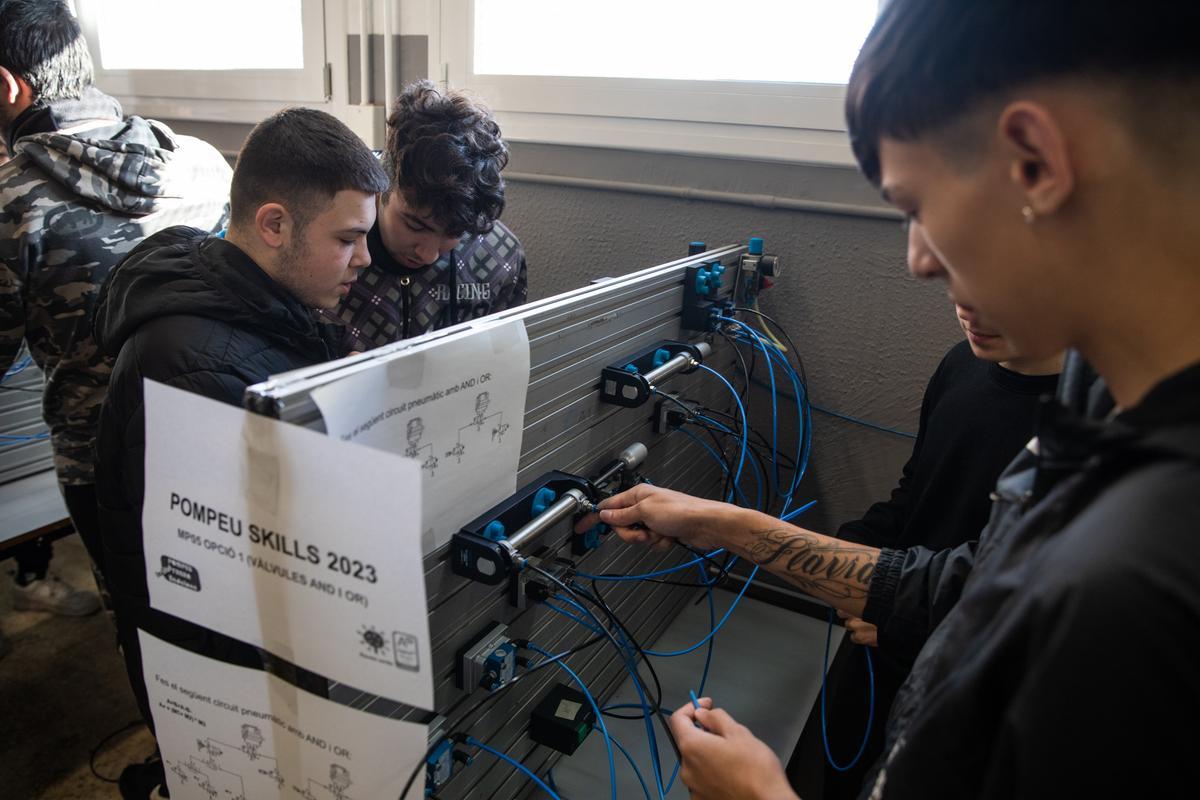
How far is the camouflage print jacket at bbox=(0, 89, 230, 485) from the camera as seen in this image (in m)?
1.45

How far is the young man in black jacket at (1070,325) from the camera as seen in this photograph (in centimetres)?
37

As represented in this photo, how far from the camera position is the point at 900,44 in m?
0.48

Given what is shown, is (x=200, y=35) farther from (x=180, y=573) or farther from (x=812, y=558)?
(x=812, y=558)

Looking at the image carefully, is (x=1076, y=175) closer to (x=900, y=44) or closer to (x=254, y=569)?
(x=900, y=44)

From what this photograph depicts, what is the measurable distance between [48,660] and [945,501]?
231cm

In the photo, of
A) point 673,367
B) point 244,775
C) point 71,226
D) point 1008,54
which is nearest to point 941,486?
point 673,367

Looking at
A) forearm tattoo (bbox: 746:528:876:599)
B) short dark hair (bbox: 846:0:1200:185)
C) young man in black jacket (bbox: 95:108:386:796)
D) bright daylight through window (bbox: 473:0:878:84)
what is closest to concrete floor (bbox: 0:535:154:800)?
young man in black jacket (bbox: 95:108:386:796)

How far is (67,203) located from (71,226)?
47 millimetres

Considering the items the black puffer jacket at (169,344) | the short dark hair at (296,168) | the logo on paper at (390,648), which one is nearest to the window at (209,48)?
the short dark hair at (296,168)

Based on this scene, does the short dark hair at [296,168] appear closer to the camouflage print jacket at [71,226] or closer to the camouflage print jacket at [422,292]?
the camouflage print jacket at [422,292]

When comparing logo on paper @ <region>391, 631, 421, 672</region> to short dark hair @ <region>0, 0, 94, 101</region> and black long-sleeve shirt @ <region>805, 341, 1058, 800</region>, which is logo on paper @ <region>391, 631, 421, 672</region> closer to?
black long-sleeve shirt @ <region>805, 341, 1058, 800</region>

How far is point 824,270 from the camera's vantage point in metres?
1.64

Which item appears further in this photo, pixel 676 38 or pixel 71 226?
pixel 676 38

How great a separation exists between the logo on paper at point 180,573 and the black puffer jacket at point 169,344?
22 cm
